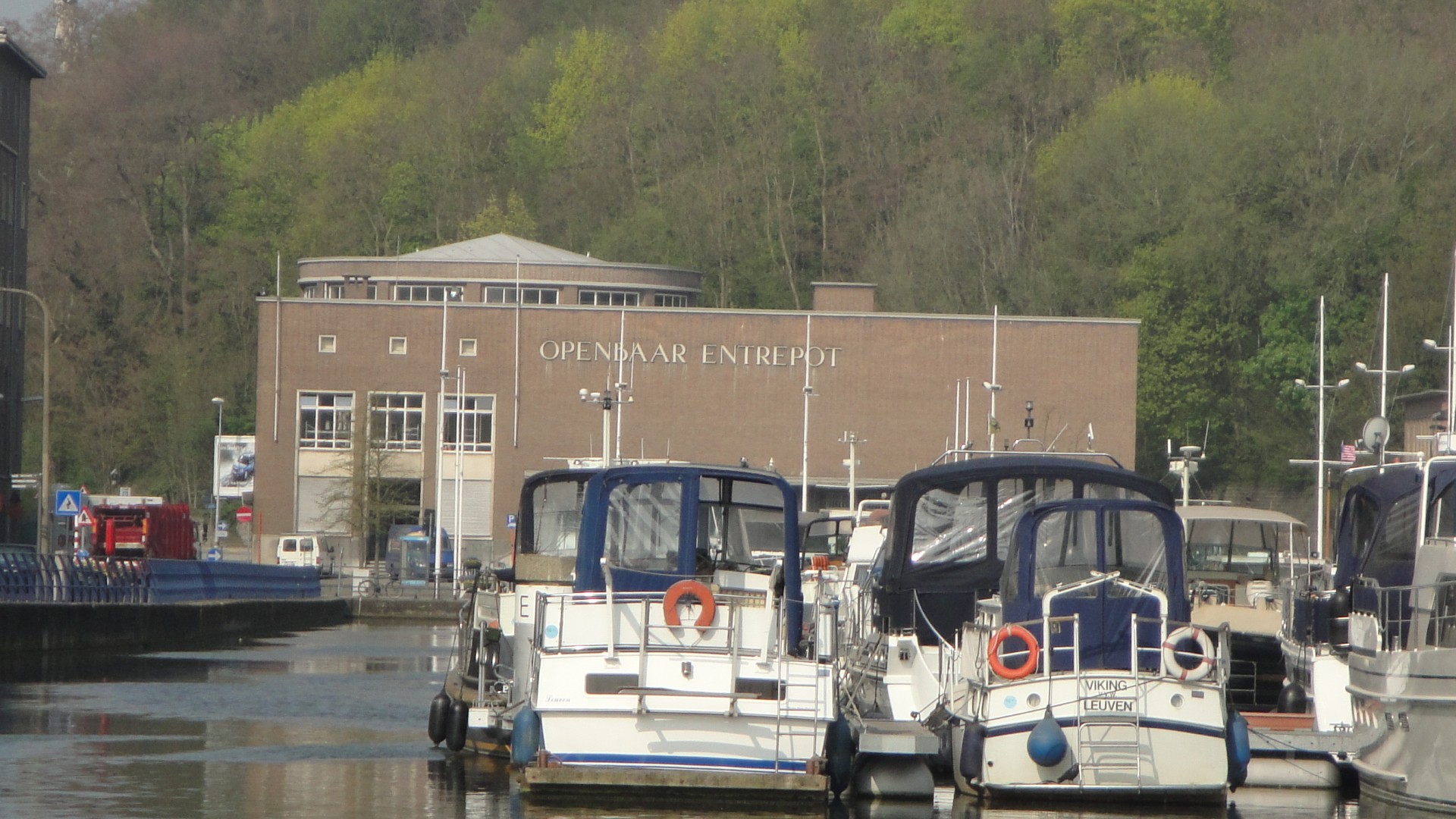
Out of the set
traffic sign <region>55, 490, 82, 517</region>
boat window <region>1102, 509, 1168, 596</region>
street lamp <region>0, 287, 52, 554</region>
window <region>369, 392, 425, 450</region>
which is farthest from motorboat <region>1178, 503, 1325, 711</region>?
window <region>369, 392, 425, 450</region>

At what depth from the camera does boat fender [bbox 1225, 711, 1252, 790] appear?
66.6ft

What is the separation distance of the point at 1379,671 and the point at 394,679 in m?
19.8

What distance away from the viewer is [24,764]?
22672 millimetres

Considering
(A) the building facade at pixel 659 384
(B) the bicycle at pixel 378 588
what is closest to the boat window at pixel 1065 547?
(B) the bicycle at pixel 378 588

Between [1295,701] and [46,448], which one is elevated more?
[46,448]

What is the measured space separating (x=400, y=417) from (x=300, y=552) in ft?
27.0

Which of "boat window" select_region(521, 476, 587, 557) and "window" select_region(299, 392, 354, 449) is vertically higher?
"window" select_region(299, 392, 354, 449)

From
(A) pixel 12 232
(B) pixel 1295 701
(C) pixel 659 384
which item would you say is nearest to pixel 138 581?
(B) pixel 1295 701

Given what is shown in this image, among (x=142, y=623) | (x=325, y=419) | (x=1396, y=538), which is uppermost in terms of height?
(x=325, y=419)

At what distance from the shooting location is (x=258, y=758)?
24.0 m

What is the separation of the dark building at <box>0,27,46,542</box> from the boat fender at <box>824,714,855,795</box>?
63045 millimetres

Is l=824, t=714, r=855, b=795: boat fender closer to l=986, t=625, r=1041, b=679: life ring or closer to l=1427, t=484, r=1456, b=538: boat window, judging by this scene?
l=986, t=625, r=1041, b=679: life ring

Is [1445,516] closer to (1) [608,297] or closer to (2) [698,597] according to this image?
(2) [698,597]

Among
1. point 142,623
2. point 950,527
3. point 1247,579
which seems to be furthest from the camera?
point 142,623
